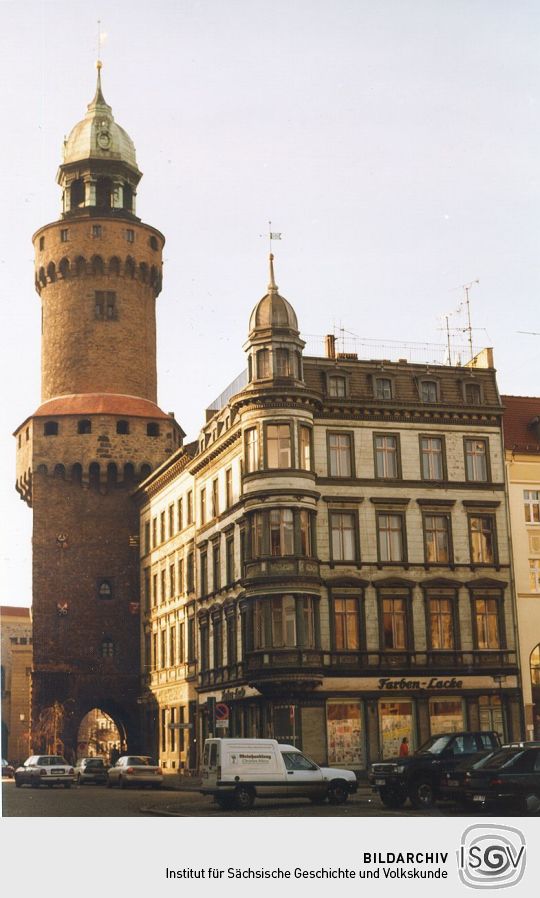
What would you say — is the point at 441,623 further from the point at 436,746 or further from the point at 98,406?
the point at 98,406

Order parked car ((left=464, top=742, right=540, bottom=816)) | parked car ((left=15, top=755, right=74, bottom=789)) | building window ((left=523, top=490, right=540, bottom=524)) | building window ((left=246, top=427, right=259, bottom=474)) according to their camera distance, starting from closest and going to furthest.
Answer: parked car ((left=464, top=742, right=540, bottom=816))
parked car ((left=15, top=755, right=74, bottom=789))
building window ((left=246, top=427, right=259, bottom=474))
building window ((left=523, top=490, right=540, bottom=524))

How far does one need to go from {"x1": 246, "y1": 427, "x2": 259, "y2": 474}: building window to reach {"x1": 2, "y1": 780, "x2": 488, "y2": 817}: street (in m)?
14.5

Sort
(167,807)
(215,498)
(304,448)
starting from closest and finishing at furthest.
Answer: (167,807) < (304,448) < (215,498)

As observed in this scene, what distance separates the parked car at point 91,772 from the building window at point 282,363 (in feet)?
58.4

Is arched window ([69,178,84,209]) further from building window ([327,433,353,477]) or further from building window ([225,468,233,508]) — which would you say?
building window ([327,433,353,477])

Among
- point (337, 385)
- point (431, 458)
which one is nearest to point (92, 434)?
point (337, 385)

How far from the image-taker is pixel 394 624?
54.9m

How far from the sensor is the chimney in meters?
59.9

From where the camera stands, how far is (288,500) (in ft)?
174

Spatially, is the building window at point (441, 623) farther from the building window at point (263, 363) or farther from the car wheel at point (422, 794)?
the car wheel at point (422, 794)

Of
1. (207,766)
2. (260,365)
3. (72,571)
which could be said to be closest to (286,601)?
(260,365)

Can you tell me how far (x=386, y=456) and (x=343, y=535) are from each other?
419 centimetres

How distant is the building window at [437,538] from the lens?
5609 centimetres
